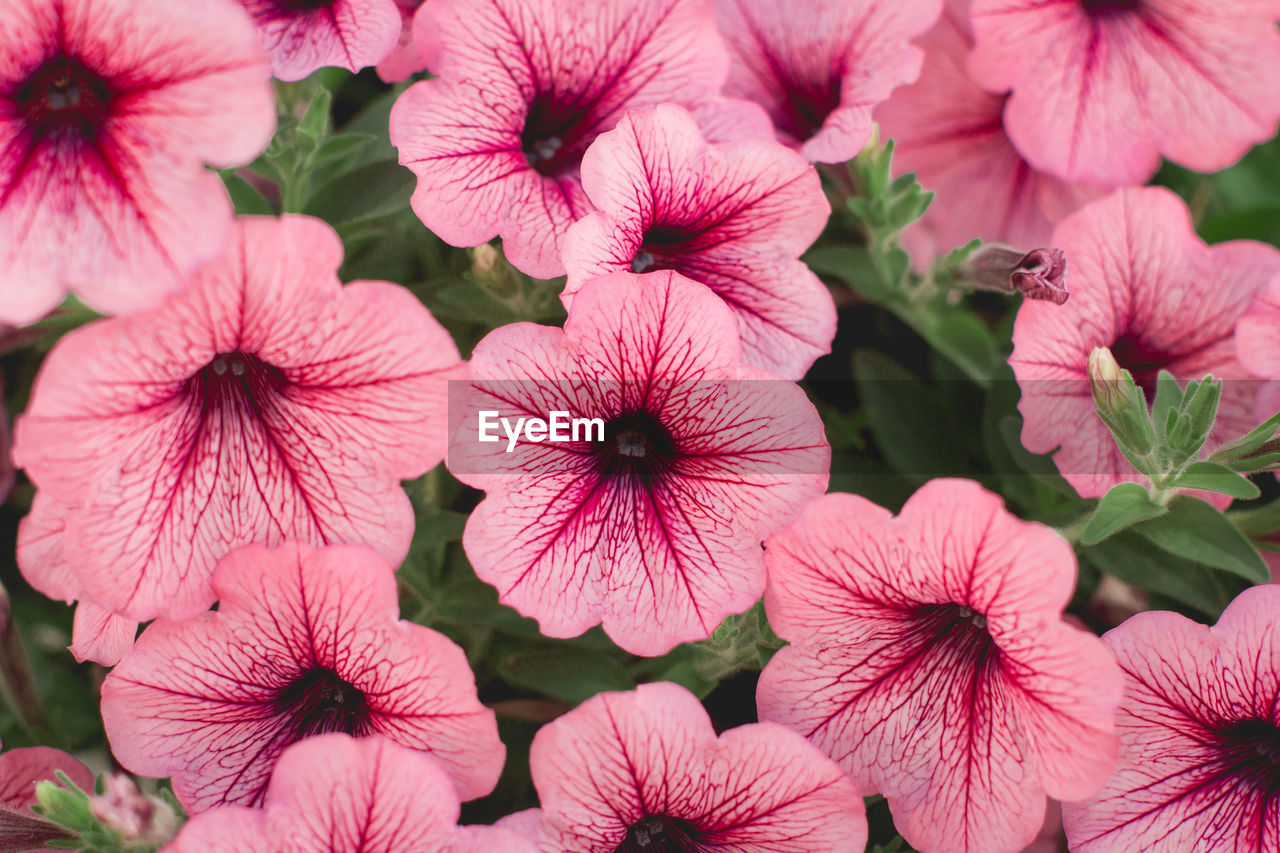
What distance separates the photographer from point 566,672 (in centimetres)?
93

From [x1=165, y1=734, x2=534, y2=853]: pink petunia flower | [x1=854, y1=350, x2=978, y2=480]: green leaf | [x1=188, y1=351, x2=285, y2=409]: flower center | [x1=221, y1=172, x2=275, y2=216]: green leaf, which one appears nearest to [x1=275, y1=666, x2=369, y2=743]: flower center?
[x1=165, y1=734, x2=534, y2=853]: pink petunia flower

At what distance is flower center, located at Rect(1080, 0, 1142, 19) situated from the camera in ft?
3.56

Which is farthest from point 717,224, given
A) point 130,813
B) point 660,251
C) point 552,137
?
point 130,813

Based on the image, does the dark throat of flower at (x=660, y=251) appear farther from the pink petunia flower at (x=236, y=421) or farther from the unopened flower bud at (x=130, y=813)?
the unopened flower bud at (x=130, y=813)

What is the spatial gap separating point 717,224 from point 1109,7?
57cm

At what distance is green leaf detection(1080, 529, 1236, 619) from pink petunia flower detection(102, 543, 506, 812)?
2.04 feet

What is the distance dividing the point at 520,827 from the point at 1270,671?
61cm

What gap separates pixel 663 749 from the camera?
0.75 metres

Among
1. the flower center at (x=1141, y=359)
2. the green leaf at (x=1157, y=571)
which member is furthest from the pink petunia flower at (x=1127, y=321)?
the green leaf at (x=1157, y=571)

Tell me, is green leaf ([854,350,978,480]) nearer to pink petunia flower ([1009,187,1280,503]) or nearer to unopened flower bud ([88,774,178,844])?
pink petunia flower ([1009,187,1280,503])

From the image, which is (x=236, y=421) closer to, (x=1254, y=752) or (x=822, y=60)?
(x=822, y=60)

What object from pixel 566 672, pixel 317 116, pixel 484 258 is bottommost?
pixel 566 672

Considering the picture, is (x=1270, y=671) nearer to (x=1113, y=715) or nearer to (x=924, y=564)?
(x=1113, y=715)

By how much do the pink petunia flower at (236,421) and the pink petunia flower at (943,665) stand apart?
1.01ft
